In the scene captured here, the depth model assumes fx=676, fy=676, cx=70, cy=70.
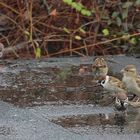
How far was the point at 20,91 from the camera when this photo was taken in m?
6.95

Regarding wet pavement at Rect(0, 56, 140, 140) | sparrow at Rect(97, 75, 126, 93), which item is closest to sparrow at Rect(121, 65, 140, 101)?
sparrow at Rect(97, 75, 126, 93)

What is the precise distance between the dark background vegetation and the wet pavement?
167 centimetres

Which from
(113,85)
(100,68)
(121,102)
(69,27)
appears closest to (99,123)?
(121,102)

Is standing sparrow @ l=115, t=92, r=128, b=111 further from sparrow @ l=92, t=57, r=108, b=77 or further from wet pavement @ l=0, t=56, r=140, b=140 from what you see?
sparrow @ l=92, t=57, r=108, b=77

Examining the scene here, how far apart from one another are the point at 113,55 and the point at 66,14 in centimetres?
125

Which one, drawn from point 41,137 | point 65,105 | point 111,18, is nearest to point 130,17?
point 111,18

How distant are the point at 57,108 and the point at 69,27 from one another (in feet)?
15.3

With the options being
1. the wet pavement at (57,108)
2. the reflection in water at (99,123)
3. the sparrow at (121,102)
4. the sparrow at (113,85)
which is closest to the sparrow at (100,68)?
the wet pavement at (57,108)

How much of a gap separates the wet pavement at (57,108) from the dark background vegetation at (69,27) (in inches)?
65.6

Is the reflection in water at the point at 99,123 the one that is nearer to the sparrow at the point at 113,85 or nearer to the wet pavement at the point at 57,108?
the wet pavement at the point at 57,108

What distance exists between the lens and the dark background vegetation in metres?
10.3

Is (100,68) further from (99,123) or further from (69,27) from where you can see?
(69,27)

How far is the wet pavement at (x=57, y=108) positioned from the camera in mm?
5328

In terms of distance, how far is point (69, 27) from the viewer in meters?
10.7
